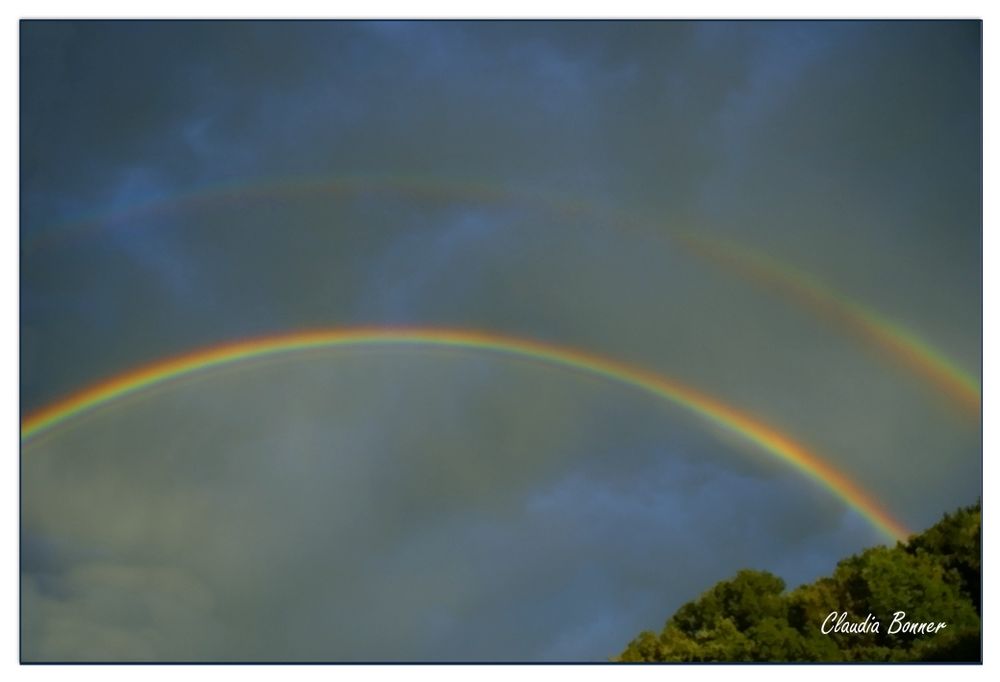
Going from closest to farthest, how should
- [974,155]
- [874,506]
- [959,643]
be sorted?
[959,643] → [974,155] → [874,506]

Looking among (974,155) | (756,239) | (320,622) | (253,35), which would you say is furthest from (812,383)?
(253,35)

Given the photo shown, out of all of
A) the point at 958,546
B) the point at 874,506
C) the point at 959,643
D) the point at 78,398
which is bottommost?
the point at 959,643

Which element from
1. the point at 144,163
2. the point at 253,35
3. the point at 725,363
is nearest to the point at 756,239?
the point at 725,363

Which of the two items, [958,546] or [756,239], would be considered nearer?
[958,546]

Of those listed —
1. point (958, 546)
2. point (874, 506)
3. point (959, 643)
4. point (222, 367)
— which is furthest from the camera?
point (222, 367)

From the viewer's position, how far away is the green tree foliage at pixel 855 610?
40.6ft

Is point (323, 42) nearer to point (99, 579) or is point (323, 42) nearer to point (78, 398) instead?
point (78, 398)

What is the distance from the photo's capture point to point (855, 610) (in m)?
13.2

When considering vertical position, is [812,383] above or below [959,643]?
above

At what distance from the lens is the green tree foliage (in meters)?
12.4

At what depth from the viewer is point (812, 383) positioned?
15.7 metres

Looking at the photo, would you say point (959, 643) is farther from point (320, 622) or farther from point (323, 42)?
point (323, 42)

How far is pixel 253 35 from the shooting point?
55.0 ft

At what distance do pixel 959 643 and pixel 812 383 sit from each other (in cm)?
471
